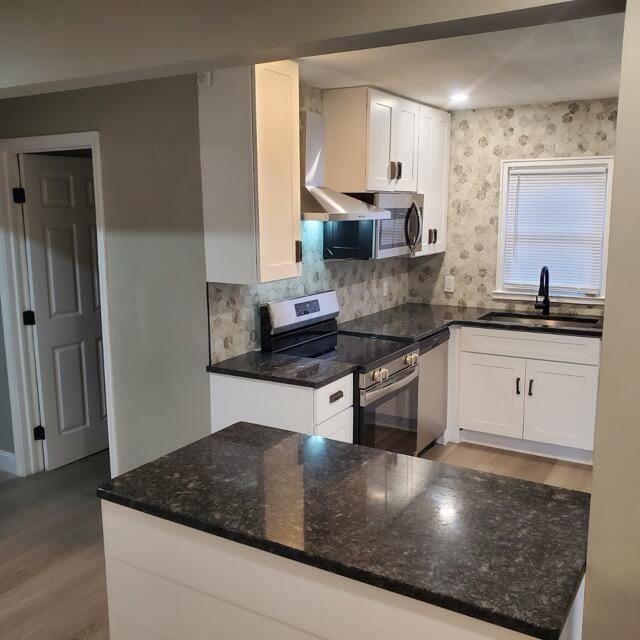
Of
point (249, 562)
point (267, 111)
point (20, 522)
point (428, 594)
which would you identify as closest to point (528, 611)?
point (428, 594)

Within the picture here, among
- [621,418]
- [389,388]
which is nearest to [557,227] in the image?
[389,388]

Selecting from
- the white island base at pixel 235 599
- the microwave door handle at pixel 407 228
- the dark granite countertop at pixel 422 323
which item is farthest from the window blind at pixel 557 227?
the white island base at pixel 235 599

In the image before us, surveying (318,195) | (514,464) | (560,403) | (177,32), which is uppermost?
(177,32)

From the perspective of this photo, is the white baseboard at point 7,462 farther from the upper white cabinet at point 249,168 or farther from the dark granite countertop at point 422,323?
the dark granite countertop at point 422,323

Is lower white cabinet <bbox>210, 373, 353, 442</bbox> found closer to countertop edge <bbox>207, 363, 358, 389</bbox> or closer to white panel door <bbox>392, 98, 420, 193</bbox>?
countertop edge <bbox>207, 363, 358, 389</bbox>

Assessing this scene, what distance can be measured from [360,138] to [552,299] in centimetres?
194

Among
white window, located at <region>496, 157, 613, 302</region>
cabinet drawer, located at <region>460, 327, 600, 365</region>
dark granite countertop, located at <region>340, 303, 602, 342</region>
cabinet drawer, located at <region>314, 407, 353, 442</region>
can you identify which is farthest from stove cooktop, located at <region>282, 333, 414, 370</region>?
white window, located at <region>496, 157, 613, 302</region>

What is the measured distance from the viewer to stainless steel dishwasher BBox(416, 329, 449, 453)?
3.97 metres

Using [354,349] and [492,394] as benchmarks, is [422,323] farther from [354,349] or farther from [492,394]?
[354,349]

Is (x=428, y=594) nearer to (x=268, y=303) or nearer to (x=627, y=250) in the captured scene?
(x=627, y=250)

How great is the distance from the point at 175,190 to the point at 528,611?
2.43m

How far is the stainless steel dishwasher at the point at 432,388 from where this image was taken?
156 inches

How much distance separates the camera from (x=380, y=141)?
381cm

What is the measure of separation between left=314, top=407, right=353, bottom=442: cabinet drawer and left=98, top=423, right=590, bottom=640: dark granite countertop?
3.00 ft
